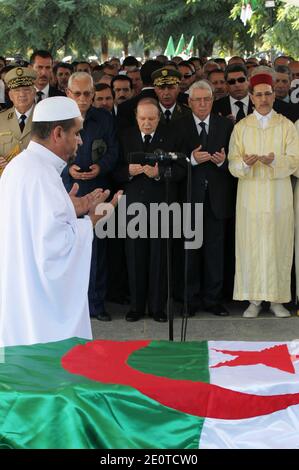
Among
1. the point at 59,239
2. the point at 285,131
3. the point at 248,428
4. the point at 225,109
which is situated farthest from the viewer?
the point at 225,109

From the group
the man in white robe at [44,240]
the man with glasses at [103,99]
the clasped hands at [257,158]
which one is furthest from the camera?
the man with glasses at [103,99]

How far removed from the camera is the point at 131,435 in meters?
3.33

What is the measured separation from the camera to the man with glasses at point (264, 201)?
793cm

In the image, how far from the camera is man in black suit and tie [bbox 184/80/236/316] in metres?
8.04

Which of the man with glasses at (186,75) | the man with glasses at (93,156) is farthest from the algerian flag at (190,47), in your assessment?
the man with glasses at (93,156)

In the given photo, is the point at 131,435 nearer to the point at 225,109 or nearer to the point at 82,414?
the point at 82,414

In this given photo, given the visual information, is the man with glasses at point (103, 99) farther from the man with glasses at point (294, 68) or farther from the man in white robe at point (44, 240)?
the man in white robe at point (44, 240)

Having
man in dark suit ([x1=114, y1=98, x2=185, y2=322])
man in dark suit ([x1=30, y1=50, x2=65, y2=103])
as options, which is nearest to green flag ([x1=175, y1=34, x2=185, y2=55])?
man in dark suit ([x1=30, y1=50, x2=65, y2=103])

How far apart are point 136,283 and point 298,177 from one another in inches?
68.8

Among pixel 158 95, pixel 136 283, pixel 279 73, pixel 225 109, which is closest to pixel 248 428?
pixel 136 283

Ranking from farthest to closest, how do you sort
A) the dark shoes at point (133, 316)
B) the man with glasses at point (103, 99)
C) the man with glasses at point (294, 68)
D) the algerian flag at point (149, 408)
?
1. the man with glasses at point (294, 68)
2. the man with glasses at point (103, 99)
3. the dark shoes at point (133, 316)
4. the algerian flag at point (149, 408)

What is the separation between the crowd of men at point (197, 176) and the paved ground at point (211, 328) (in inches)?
4.7

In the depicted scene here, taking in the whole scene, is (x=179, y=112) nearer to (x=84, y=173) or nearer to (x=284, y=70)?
(x=84, y=173)

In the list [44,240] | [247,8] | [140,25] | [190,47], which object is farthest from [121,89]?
[140,25]
